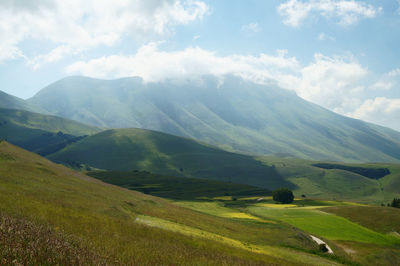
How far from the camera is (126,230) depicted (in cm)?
2695

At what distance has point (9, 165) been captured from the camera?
52.7m

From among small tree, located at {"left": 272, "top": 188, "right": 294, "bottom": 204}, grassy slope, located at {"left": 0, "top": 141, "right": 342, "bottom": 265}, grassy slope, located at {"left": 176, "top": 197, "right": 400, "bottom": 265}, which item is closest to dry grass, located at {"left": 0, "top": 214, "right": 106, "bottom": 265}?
grassy slope, located at {"left": 0, "top": 141, "right": 342, "bottom": 265}

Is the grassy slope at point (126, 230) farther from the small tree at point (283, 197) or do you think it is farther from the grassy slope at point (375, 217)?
the small tree at point (283, 197)

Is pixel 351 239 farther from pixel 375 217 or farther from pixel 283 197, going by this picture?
pixel 283 197

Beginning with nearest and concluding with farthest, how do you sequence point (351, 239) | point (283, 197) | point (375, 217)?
point (351, 239)
point (375, 217)
point (283, 197)

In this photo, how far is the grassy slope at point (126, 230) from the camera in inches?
686

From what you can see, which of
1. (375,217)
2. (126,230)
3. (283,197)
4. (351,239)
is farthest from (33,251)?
(283,197)

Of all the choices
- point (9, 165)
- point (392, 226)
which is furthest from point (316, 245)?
point (9, 165)

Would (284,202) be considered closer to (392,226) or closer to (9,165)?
(392,226)

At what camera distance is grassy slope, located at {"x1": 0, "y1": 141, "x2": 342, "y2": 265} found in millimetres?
17422

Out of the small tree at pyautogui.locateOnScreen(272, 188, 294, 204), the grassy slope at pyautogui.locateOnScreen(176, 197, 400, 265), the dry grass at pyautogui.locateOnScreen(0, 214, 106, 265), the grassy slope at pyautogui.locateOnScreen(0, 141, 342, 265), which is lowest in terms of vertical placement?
the small tree at pyautogui.locateOnScreen(272, 188, 294, 204)

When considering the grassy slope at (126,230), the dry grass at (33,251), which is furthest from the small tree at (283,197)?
the dry grass at (33,251)

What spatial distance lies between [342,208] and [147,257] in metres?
125

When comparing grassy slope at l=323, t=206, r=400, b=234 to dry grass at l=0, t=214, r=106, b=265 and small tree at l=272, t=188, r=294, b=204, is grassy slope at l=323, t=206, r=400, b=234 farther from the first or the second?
dry grass at l=0, t=214, r=106, b=265
